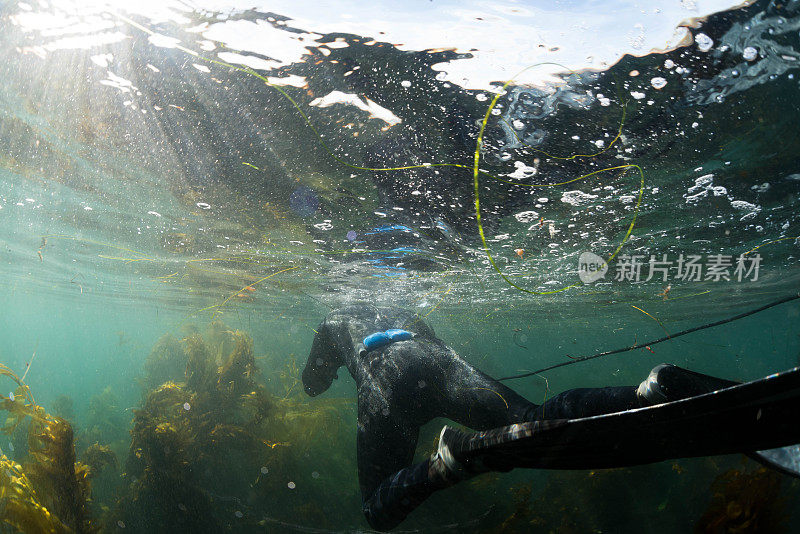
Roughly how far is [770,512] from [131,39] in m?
14.0

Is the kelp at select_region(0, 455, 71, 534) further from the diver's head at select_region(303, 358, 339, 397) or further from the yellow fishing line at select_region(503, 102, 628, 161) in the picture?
the yellow fishing line at select_region(503, 102, 628, 161)

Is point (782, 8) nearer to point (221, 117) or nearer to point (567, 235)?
point (567, 235)

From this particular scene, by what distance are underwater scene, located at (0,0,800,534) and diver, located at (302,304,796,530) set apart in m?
0.04

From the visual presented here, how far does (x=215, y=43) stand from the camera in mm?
4477

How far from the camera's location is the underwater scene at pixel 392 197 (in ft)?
13.0

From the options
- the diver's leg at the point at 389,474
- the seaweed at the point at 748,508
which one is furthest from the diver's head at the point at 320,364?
the seaweed at the point at 748,508

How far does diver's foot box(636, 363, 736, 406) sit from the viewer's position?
250 centimetres

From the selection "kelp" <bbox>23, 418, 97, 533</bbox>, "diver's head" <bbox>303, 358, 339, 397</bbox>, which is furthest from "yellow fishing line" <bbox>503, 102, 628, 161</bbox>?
"kelp" <bbox>23, 418, 97, 533</bbox>

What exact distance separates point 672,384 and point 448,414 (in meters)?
2.95

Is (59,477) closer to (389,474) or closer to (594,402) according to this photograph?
(389,474)

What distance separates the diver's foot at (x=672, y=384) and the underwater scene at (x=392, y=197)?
0.06 m

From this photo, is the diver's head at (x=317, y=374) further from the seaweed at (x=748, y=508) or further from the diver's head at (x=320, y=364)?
the seaweed at (x=748, y=508)

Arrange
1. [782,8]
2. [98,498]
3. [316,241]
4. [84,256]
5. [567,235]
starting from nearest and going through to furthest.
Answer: [782,8] → [567,235] → [316,241] → [98,498] → [84,256]

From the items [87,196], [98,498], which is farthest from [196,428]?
[87,196]
